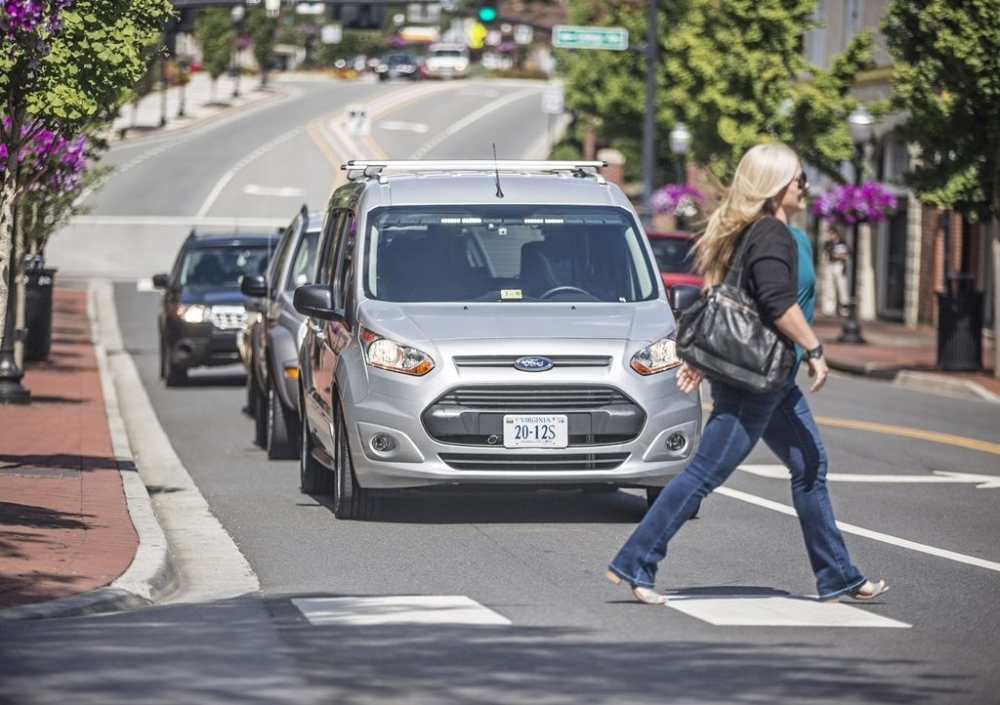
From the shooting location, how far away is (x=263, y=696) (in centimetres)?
620

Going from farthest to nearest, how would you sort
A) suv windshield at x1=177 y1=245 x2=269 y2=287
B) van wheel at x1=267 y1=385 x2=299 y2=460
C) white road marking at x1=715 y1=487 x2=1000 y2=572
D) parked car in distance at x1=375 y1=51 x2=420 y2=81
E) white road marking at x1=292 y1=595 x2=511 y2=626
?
parked car in distance at x1=375 y1=51 x2=420 y2=81, suv windshield at x1=177 y1=245 x2=269 y2=287, van wheel at x1=267 y1=385 x2=299 y2=460, white road marking at x1=715 y1=487 x2=1000 y2=572, white road marking at x1=292 y1=595 x2=511 y2=626

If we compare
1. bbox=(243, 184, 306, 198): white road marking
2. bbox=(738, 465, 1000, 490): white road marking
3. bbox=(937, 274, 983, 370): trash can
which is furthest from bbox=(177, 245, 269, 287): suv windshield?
bbox=(243, 184, 306, 198): white road marking

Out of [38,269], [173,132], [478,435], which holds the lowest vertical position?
[173,132]

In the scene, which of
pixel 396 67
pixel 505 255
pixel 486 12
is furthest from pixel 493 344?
pixel 396 67

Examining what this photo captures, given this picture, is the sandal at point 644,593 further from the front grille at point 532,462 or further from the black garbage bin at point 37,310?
the black garbage bin at point 37,310

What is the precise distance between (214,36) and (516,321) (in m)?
71.6

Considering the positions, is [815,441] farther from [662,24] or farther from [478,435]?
[662,24]

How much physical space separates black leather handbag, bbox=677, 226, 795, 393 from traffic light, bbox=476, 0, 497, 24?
107ft

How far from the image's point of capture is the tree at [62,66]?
11391mm

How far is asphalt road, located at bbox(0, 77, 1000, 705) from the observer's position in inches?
256

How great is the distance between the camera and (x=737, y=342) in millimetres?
7887

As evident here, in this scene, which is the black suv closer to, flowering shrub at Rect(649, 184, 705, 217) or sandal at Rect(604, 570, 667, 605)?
sandal at Rect(604, 570, 667, 605)

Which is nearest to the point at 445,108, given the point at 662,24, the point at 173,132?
the point at 173,132

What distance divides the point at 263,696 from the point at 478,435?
4.58m
